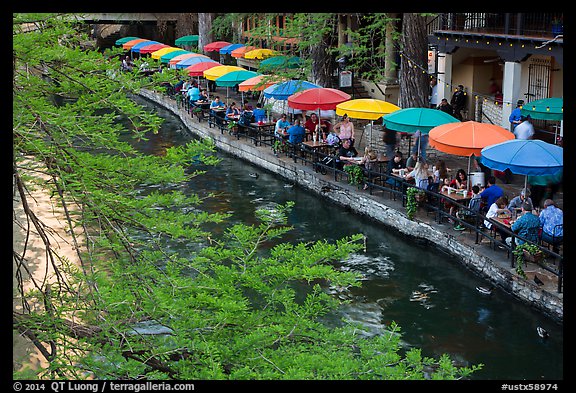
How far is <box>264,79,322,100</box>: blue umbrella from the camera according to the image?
22.9 m

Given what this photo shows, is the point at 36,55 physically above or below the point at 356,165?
above

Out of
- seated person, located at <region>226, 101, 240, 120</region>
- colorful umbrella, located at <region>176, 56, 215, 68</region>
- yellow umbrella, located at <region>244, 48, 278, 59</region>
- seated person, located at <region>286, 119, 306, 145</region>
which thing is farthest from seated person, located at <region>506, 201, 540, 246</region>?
yellow umbrella, located at <region>244, 48, 278, 59</region>

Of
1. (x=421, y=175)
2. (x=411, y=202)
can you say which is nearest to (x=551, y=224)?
(x=411, y=202)

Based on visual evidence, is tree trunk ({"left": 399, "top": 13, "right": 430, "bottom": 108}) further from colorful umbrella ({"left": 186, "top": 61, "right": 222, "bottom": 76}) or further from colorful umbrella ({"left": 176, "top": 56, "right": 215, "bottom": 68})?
colorful umbrella ({"left": 176, "top": 56, "right": 215, "bottom": 68})

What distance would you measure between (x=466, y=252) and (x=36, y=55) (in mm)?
10315

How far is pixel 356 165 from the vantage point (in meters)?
19.6

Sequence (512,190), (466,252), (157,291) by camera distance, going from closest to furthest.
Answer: (157,291), (466,252), (512,190)

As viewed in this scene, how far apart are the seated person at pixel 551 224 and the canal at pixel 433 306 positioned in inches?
45.4

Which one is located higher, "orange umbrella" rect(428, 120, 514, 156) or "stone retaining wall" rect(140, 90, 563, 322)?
"orange umbrella" rect(428, 120, 514, 156)

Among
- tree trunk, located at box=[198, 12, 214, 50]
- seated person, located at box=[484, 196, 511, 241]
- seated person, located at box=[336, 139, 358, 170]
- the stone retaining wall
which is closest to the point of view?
the stone retaining wall

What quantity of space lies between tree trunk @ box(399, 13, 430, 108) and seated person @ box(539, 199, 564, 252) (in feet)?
32.7

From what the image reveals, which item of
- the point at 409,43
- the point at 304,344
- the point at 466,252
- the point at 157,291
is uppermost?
the point at 409,43
